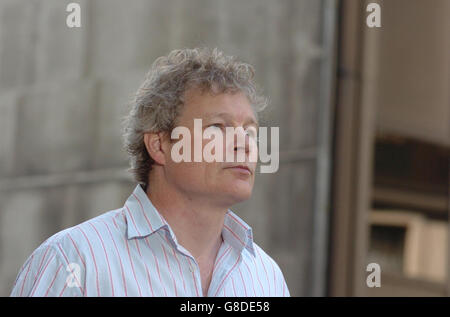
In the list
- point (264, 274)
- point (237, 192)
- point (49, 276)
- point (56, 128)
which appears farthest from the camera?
point (56, 128)

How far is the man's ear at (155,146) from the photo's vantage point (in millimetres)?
2559

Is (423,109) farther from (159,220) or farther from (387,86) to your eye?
(159,220)

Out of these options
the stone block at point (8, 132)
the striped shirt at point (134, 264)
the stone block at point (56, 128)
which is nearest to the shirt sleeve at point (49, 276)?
the striped shirt at point (134, 264)

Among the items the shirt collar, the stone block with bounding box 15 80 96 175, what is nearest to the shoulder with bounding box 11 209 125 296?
the shirt collar

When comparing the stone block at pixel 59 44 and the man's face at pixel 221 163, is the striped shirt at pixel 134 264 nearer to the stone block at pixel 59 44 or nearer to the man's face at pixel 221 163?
the man's face at pixel 221 163

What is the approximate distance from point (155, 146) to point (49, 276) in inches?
24.7

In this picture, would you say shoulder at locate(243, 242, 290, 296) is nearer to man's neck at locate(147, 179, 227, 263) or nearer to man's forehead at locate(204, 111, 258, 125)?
man's neck at locate(147, 179, 227, 263)

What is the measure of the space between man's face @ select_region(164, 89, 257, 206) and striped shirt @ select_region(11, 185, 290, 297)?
0.14m

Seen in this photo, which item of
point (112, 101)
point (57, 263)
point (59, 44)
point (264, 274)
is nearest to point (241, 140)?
point (264, 274)

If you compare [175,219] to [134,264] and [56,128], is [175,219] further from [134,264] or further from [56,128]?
[56,128]

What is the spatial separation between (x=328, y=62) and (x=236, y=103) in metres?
3.93

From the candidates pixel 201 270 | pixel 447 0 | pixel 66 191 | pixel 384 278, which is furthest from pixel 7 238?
pixel 201 270

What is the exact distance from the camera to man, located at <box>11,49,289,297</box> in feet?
7.06

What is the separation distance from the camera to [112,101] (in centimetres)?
736
